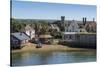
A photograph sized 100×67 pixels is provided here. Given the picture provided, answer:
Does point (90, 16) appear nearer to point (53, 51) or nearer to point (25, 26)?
point (53, 51)

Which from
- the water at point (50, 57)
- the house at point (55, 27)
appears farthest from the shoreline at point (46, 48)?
the house at point (55, 27)

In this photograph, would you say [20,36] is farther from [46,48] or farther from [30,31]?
[46,48]

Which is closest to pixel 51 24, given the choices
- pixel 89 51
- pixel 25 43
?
pixel 25 43

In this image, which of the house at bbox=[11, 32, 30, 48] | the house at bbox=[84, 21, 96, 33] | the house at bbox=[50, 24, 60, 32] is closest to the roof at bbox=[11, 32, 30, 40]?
the house at bbox=[11, 32, 30, 48]

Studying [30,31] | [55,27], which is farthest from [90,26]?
[30,31]

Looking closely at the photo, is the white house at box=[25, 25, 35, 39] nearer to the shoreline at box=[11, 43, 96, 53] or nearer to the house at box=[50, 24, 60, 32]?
the shoreline at box=[11, 43, 96, 53]
